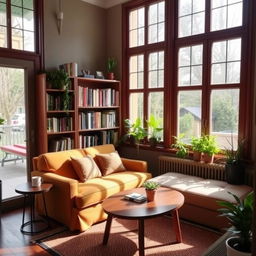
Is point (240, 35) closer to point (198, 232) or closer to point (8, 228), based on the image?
point (198, 232)

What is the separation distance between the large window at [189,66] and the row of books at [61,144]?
1311 mm

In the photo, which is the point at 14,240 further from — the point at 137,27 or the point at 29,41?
the point at 137,27

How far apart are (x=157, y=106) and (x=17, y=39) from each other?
247 cm

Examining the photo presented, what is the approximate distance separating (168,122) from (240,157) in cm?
129

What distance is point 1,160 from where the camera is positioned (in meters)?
4.69

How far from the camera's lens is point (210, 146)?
12.4 feet

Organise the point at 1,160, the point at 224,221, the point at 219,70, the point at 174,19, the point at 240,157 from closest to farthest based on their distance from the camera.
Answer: the point at 224,221 < the point at 240,157 < the point at 219,70 < the point at 174,19 < the point at 1,160

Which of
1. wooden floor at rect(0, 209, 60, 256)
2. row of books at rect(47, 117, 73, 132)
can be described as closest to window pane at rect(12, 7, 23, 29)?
row of books at rect(47, 117, 73, 132)

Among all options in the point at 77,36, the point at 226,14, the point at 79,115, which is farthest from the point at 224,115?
the point at 77,36

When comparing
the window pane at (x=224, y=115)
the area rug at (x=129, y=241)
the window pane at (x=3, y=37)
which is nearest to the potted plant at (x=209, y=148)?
the window pane at (x=224, y=115)

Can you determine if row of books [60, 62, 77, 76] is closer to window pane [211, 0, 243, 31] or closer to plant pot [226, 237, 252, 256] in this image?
window pane [211, 0, 243, 31]

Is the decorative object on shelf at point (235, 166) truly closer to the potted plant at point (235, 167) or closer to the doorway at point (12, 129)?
the potted plant at point (235, 167)

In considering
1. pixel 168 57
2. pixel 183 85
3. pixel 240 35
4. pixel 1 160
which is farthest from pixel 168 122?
pixel 1 160

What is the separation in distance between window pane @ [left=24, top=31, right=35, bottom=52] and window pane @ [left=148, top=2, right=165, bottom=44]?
1962 mm
